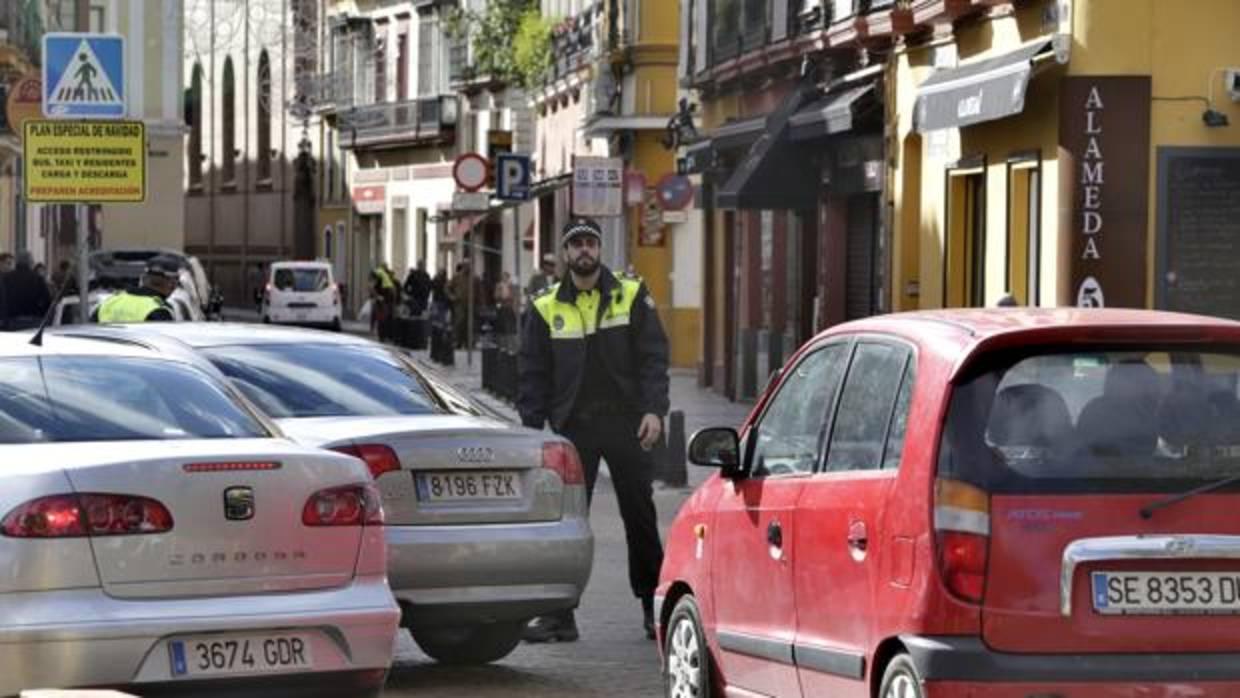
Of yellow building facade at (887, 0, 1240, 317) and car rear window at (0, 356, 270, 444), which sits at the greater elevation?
yellow building facade at (887, 0, 1240, 317)

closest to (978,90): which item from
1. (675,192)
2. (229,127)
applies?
(675,192)

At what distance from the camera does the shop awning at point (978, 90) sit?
2228 cm

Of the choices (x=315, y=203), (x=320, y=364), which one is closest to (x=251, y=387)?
(x=320, y=364)

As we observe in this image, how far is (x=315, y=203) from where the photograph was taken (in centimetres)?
8556

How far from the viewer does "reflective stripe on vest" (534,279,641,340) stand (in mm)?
14023

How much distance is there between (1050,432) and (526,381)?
6.01m

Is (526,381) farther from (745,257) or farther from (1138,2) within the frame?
(745,257)

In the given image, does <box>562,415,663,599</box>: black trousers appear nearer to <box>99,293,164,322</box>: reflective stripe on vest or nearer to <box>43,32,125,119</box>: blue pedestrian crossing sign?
<box>99,293,164,322</box>: reflective stripe on vest

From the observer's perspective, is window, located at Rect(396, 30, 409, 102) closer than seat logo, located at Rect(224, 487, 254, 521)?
No

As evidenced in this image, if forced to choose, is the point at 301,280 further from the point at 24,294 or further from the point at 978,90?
the point at 978,90

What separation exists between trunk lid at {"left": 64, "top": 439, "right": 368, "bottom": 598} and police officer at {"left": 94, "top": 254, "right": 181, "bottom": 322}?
9521mm

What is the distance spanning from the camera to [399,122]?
75000mm

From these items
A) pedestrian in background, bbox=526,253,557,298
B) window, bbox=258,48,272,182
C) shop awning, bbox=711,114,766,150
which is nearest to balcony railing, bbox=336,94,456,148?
window, bbox=258,48,272,182

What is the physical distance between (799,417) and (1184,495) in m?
1.83
